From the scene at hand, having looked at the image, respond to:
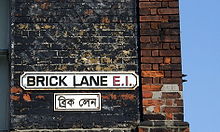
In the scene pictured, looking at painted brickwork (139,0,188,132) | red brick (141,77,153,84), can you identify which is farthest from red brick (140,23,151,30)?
red brick (141,77,153,84)

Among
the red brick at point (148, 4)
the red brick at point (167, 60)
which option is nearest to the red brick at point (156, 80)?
the red brick at point (167, 60)

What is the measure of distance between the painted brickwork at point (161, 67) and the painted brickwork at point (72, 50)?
0.15m

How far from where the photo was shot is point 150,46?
7676 millimetres

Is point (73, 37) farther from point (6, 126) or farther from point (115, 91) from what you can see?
point (6, 126)

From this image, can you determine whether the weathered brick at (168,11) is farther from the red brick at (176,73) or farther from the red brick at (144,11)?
the red brick at (176,73)

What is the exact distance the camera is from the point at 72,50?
7.68 metres

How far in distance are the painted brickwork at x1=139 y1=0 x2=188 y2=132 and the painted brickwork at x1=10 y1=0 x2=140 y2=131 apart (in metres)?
0.15

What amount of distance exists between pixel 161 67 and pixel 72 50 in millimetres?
1244

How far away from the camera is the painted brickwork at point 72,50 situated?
7.47 m

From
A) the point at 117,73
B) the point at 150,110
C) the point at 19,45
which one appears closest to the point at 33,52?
the point at 19,45

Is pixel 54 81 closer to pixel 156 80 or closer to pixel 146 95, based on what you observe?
pixel 146 95

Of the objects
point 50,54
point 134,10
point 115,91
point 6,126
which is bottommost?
point 6,126

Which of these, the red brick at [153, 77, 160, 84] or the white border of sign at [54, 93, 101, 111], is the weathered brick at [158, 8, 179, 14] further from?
the white border of sign at [54, 93, 101, 111]

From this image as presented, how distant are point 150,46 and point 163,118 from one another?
101 cm
